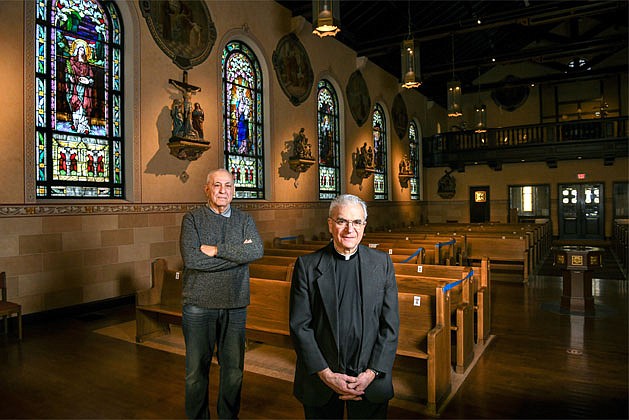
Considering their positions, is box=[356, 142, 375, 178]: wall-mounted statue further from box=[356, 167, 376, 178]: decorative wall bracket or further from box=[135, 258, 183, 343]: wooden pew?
box=[135, 258, 183, 343]: wooden pew

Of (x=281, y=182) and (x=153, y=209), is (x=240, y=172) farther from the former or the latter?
(x=153, y=209)

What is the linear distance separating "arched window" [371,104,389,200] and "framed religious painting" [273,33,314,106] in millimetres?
4167

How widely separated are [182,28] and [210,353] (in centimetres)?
634

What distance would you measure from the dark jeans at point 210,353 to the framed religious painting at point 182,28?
582 cm

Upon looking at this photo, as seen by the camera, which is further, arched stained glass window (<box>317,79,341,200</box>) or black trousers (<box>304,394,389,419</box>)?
arched stained glass window (<box>317,79,341,200</box>)

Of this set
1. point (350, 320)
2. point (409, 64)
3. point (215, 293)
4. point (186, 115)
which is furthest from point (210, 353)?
point (409, 64)

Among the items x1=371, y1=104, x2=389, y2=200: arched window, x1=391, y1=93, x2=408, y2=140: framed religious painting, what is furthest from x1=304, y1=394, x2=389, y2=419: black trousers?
x1=391, y1=93, x2=408, y2=140: framed religious painting

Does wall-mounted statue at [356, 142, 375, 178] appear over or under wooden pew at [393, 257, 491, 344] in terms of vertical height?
over

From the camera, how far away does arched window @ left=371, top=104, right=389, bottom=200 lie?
14430 mm

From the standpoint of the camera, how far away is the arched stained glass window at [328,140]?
11562 mm

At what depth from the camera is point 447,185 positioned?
18.3 metres

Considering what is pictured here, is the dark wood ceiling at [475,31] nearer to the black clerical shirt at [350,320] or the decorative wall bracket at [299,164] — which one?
the decorative wall bracket at [299,164]

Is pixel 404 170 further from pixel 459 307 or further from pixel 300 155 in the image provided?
pixel 459 307

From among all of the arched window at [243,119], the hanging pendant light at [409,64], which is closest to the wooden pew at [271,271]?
the arched window at [243,119]
